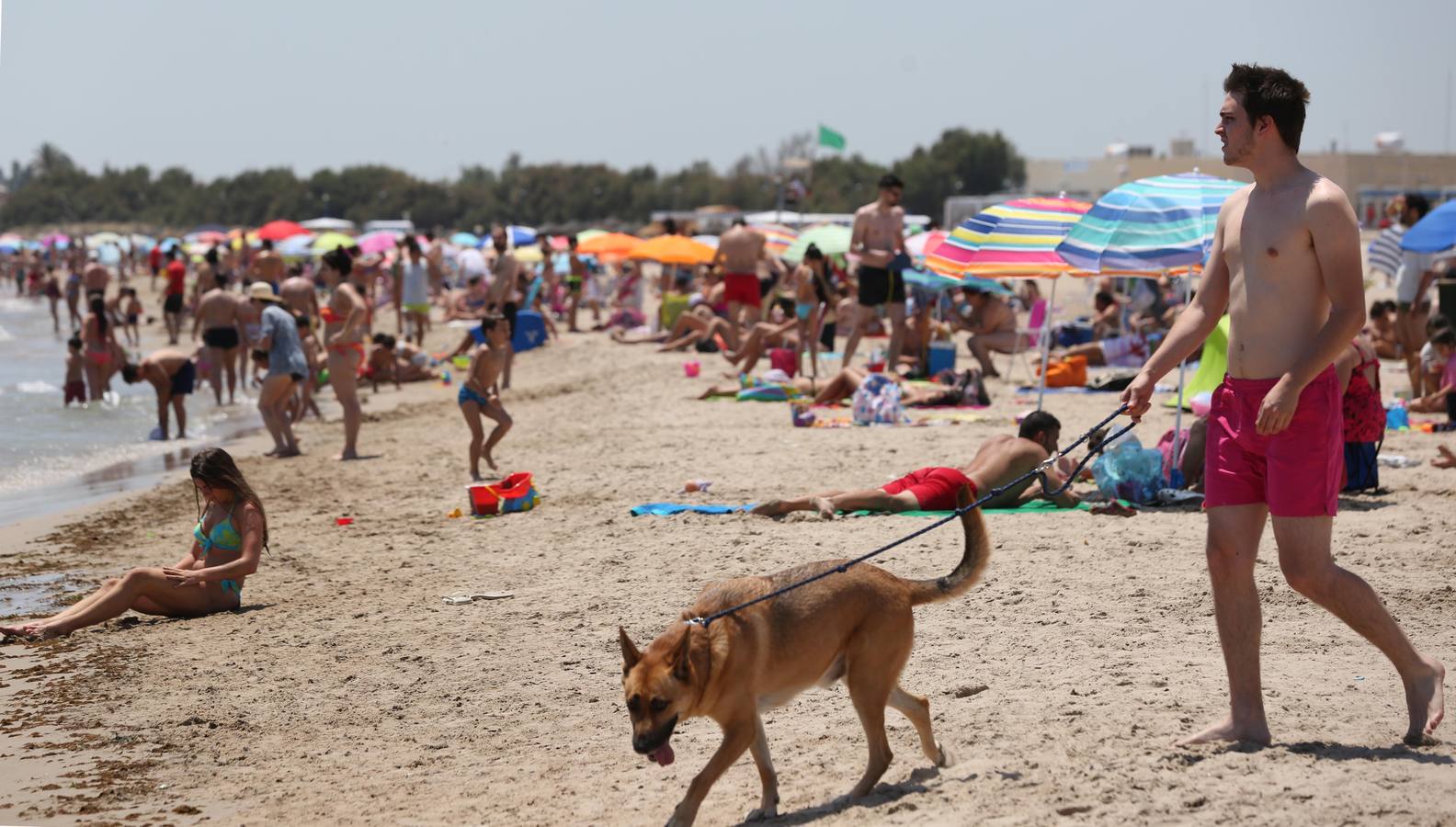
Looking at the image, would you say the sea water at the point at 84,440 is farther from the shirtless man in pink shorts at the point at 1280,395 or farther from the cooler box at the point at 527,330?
the shirtless man in pink shorts at the point at 1280,395

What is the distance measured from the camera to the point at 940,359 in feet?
53.6

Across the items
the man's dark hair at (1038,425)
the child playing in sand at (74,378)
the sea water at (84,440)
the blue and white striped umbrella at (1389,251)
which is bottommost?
the sea water at (84,440)

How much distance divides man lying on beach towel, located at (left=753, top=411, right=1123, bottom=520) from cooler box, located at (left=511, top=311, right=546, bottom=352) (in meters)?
15.0

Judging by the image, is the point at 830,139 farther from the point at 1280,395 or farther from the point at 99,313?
the point at 1280,395

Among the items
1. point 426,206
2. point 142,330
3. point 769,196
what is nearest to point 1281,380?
point 142,330

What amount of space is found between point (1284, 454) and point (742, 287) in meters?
15.1

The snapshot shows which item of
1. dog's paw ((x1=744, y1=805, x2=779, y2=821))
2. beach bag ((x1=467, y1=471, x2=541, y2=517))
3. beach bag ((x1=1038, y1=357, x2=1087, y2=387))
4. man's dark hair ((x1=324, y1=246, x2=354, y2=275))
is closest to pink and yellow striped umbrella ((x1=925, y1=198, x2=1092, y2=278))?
beach bag ((x1=467, y1=471, x2=541, y2=517))

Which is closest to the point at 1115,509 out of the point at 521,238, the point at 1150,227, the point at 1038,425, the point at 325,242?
the point at 1038,425

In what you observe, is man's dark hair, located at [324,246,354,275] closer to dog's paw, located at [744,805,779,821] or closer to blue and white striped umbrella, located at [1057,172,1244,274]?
blue and white striped umbrella, located at [1057,172,1244,274]

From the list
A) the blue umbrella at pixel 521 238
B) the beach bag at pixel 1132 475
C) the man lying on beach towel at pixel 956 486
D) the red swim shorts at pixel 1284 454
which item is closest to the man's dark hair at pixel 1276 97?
the red swim shorts at pixel 1284 454

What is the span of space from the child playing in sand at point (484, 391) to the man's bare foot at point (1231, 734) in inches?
290

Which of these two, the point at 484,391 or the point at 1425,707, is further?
the point at 484,391

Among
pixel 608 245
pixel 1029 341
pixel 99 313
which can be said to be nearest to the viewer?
pixel 99 313

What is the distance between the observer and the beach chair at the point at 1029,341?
16.8m
